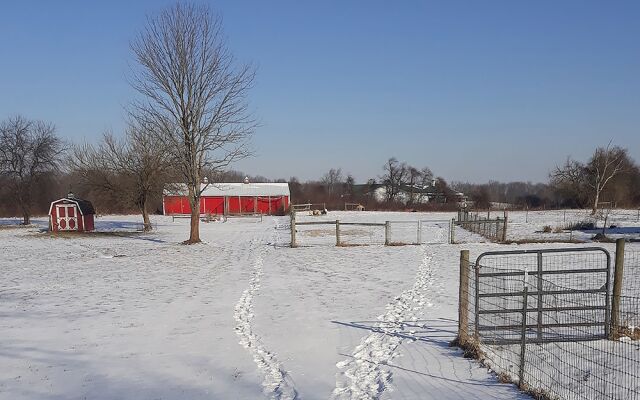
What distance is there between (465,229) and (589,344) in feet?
92.5

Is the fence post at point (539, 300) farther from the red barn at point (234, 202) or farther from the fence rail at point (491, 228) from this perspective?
the red barn at point (234, 202)

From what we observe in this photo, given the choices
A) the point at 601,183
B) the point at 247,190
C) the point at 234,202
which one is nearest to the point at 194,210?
the point at 234,202

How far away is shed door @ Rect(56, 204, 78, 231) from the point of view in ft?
115

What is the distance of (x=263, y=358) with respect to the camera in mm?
7430

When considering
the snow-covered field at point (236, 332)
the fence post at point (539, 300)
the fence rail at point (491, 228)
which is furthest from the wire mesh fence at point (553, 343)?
the fence rail at point (491, 228)

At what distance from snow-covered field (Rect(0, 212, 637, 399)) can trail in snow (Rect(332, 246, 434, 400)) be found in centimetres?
2

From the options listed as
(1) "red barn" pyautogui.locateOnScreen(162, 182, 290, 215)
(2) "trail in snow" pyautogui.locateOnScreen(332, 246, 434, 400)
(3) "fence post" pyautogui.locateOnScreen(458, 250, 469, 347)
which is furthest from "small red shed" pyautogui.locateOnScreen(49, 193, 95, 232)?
(3) "fence post" pyautogui.locateOnScreen(458, 250, 469, 347)

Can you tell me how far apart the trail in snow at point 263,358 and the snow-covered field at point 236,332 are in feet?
0.08

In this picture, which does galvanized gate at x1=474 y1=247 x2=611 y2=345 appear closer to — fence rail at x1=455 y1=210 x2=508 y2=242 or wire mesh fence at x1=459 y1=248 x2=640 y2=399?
wire mesh fence at x1=459 y1=248 x2=640 y2=399

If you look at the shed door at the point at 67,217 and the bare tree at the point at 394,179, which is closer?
the shed door at the point at 67,217

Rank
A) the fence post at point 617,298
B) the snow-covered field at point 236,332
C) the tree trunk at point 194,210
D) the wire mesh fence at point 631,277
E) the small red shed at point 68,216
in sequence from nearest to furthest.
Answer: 1. the snow-covered field at point 236,332
2. the fence post at point 617,298
3. the wire mesh fence at point 631,277
4. the tree trunk at point 194,210
5. the small red shed at point 68,216

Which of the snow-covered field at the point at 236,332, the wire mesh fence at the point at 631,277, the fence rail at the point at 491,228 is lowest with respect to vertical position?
the snow-covered field at the point at 236,332

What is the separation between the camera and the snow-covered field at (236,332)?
20.6 feet

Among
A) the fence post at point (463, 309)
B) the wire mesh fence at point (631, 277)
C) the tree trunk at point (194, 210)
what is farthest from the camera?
the tree trunk at point (194, 210)
